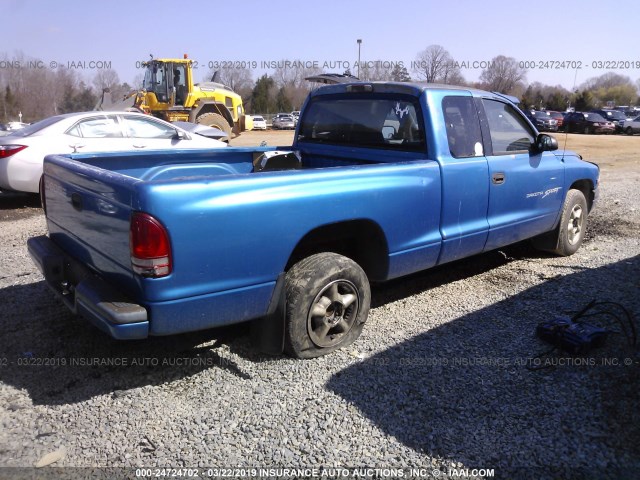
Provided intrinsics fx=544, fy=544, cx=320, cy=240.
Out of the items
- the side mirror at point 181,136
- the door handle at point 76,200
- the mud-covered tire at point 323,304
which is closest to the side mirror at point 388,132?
A: the mud-covered tire at point 323,304

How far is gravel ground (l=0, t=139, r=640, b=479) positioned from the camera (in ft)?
9.07

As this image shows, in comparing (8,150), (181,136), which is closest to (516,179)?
(181,136)

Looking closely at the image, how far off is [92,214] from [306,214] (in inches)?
50.6

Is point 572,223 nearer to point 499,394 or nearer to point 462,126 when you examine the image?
point 462,126

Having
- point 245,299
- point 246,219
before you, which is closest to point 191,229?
point 246,219

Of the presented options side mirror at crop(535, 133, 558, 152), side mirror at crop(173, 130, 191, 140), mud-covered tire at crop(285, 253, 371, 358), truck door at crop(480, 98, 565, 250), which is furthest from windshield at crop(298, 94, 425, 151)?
side mirror at crop(173, 130, 191, 140)

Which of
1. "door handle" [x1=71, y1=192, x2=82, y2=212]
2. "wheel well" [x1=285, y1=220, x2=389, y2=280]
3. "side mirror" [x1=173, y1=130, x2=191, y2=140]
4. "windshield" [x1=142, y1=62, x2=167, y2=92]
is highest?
"windshield" [x1=142, y1=62, x2=167, y2=92]

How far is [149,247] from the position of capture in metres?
2.84

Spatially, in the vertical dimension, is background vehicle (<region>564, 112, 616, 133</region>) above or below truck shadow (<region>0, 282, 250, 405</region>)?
above

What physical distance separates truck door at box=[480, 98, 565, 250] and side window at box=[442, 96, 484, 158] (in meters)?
0.17

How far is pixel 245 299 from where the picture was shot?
325cm

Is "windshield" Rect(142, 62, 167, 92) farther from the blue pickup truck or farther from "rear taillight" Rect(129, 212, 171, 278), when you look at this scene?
"rear taillight" Rect(129, 212, 171, 278)

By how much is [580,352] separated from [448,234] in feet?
4.14

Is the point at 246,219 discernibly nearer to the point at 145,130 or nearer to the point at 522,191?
the point at 522,191
